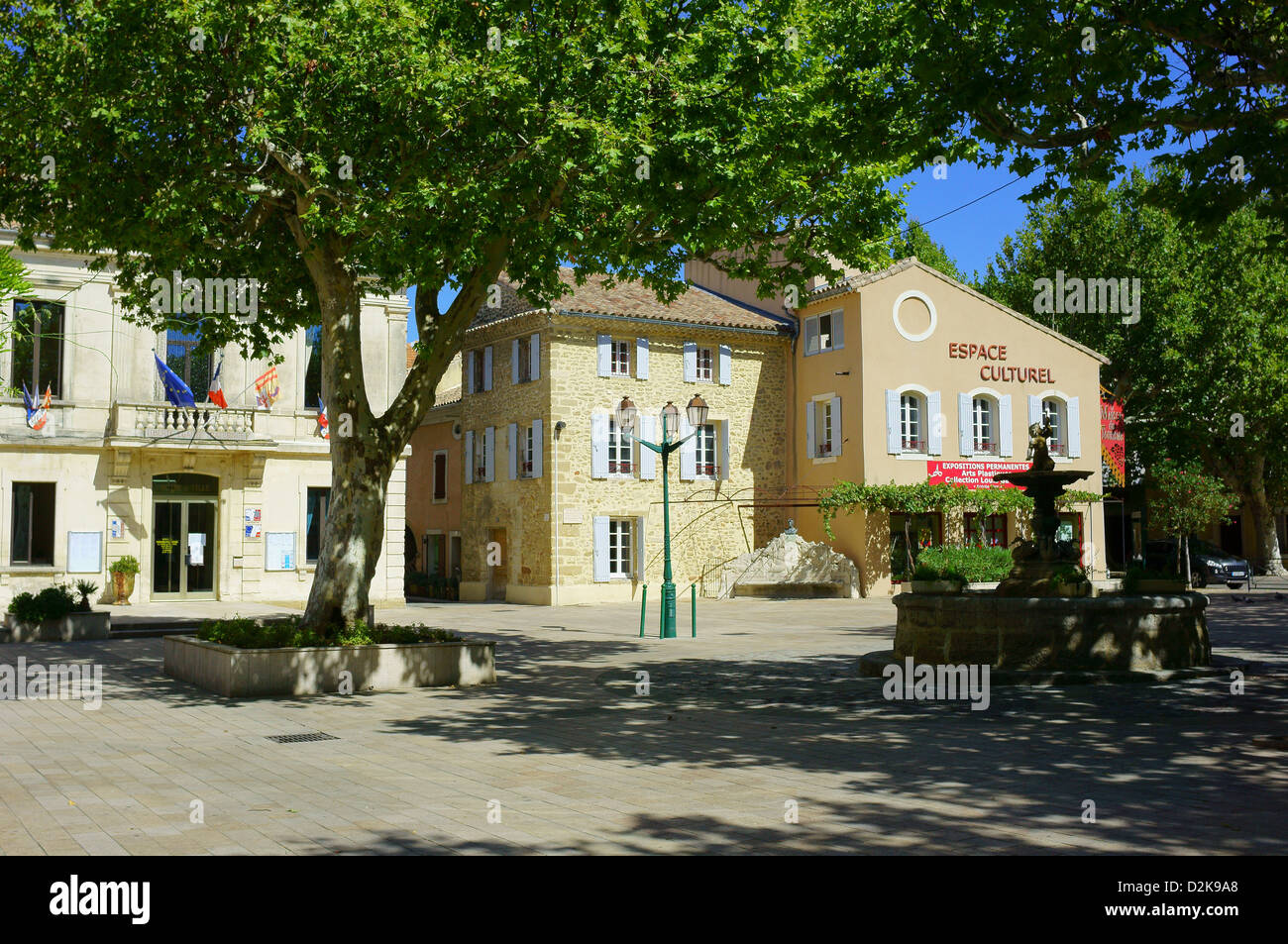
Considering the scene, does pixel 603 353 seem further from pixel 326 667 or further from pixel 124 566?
pixel 326 667

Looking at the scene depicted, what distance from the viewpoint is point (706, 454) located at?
33.3m

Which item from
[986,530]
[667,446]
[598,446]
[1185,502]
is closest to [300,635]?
[667,446]

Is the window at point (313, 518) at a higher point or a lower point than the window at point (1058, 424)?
lower

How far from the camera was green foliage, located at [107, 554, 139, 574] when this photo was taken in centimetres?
2475

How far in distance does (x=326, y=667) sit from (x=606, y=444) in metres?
19.3

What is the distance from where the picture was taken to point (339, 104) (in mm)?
12102

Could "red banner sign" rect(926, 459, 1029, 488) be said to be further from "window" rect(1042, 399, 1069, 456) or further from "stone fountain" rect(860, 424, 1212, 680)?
"stone fountain" rect(860, 424, 1212, 680)

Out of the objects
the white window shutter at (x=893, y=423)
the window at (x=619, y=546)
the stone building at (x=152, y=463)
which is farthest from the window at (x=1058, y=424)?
the stone building at (x=152, y=463)

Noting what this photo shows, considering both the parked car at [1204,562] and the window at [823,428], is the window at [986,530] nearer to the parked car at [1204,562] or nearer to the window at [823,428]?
the window at [823,428]

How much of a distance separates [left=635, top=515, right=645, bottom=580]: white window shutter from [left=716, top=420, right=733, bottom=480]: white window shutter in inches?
122

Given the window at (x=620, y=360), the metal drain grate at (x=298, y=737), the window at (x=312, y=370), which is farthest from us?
the window at (x=620, y=360)

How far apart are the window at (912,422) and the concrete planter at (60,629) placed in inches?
865

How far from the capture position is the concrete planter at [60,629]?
18.8 meters

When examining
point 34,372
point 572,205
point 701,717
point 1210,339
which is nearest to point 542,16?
point 572,205
